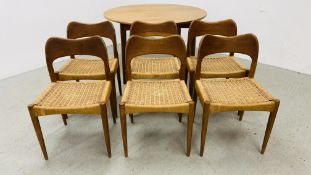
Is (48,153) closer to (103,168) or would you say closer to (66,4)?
(103,168)

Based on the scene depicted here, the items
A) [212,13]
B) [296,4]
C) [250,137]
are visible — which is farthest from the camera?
[212,13]

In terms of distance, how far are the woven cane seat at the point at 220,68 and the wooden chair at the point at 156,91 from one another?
0.24 meters

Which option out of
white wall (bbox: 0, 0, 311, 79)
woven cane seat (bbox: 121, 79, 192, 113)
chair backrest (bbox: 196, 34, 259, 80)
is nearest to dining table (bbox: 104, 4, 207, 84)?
chair backrest (bbox: 196, 34, 259, 80)

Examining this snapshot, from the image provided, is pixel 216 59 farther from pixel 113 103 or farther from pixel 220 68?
pixel 113 103

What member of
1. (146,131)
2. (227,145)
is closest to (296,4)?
(227,145)

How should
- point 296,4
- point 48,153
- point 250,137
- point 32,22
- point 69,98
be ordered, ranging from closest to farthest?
1. point 69,98
2. point 48,153
3. point 250,137
4. point 296,4
5. point 32,22

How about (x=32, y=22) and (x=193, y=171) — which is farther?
(x=32, y=22)

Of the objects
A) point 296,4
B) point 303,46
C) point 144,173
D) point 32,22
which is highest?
point 296,4

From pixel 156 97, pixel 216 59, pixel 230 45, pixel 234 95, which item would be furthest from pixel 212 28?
pixel 156 97

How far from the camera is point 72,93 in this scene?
151 centimetres

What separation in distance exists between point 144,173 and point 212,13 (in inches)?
98.9

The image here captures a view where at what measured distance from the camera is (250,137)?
5.71ft

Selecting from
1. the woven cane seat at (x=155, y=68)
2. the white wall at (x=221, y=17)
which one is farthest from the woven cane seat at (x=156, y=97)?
the white wall at (x=221, y=17)

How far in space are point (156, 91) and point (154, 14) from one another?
1.16 meters
